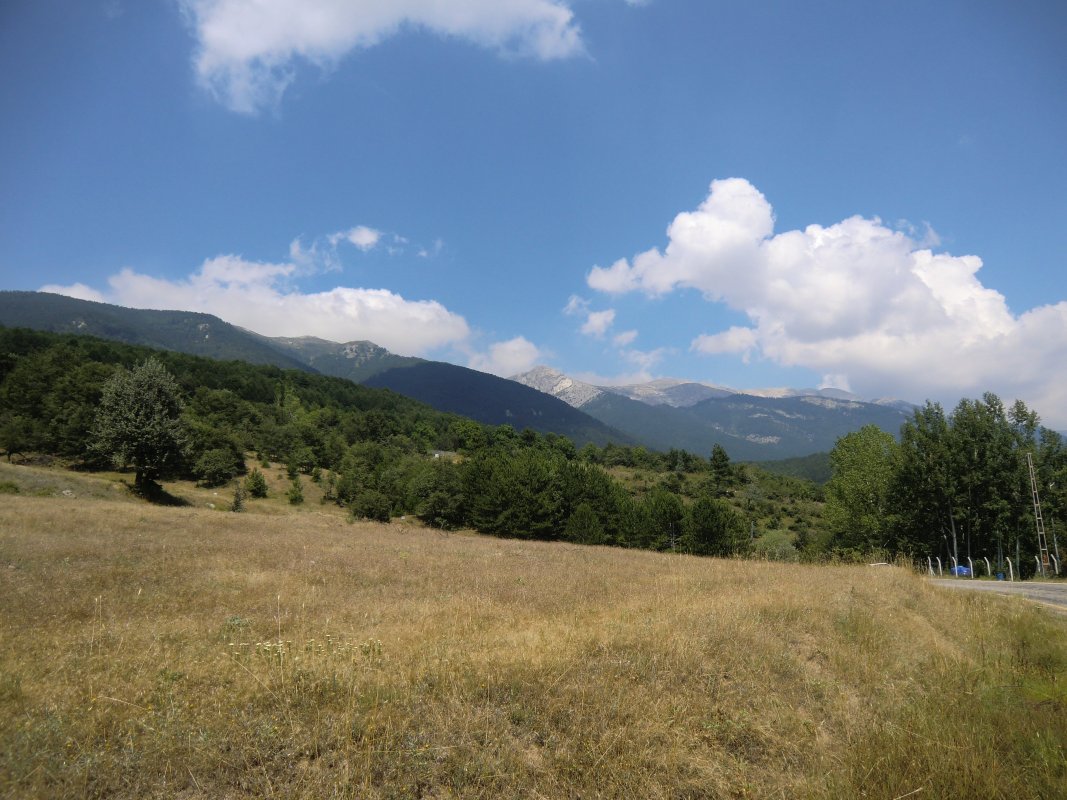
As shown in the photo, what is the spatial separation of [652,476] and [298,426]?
9161 centimetres

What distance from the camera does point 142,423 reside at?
126 feet

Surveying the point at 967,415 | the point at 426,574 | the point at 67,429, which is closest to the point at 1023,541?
the point at 967,415

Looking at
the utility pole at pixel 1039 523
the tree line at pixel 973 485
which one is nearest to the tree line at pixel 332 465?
the tree line at pixel 973 485

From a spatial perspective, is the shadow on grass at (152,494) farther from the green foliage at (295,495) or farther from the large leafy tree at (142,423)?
the green foliage at (295,495)

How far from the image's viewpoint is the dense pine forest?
35.2 metres

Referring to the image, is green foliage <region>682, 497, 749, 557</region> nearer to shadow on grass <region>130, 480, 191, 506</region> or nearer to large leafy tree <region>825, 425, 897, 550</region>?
large leafy tree <region>825, 425, 897, 550</region>

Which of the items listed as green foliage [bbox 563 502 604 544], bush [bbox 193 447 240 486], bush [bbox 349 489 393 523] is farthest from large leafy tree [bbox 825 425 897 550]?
bush [bbox 193 447 240 486]

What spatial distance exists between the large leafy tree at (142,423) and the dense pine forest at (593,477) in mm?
161

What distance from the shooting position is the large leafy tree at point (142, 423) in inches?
1495

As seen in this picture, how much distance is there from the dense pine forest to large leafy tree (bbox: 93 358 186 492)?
0.16 meters

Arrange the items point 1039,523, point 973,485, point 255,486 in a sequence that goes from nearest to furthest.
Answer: point 1039,523, point 973,485, point 255,486

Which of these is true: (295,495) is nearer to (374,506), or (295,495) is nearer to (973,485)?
(374,506)

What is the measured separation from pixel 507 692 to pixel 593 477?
6258 cm

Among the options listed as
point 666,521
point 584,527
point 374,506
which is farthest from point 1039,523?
point 374,506
